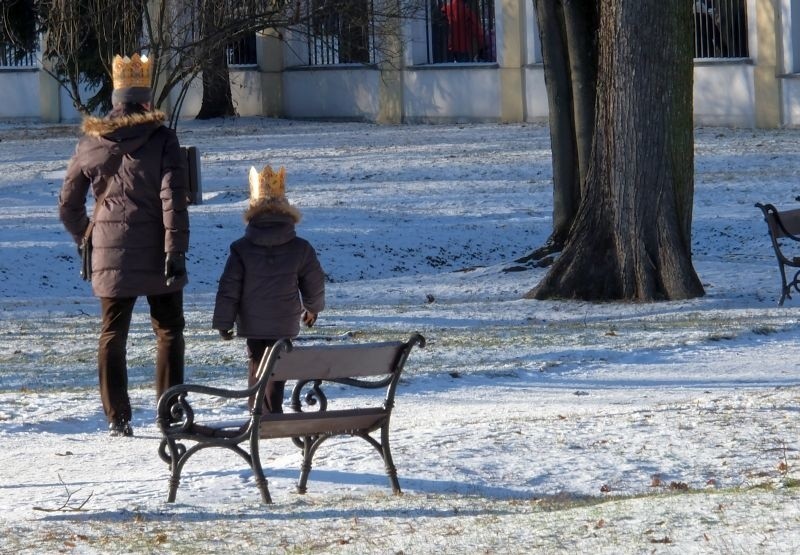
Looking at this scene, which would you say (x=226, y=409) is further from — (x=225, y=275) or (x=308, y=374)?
(x=308, y=374)

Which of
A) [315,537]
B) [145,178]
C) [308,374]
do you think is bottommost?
[315,537]

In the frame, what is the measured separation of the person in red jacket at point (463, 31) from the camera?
31875 millimetres

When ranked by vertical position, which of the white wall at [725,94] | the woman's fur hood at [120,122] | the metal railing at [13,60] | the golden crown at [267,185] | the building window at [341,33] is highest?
the metal railing at [13,60]

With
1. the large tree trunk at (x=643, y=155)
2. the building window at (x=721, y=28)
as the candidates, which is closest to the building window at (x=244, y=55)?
the building window at (x=721, y=28)

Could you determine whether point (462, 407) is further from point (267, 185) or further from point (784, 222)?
point (784, 222)

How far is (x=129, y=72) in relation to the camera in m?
7.55

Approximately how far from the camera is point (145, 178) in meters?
7.47

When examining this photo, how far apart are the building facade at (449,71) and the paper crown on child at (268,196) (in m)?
18.4

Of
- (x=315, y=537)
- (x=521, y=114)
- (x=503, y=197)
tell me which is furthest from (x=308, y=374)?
(x=521, y=114)

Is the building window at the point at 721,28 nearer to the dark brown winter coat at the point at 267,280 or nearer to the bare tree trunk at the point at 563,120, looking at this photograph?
the bare tree trunk at the point at 563,120

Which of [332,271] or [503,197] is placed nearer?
[332,271]

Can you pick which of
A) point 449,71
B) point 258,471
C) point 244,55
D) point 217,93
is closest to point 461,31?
point 449,71

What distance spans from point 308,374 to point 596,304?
6.49 meters

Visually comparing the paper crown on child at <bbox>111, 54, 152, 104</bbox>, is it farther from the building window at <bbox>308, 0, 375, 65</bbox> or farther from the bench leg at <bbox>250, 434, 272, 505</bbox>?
the building window at <bbox>308, 0, 375, 65</bbox>
